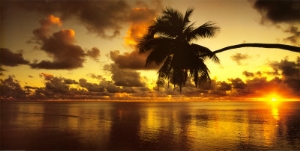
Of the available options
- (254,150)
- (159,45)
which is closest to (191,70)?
(159,45)

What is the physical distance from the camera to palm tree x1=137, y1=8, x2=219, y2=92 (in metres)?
7.82

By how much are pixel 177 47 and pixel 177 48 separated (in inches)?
2.9

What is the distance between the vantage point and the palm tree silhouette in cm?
780

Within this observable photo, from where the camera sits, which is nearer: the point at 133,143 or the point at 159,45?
the point at 159,45

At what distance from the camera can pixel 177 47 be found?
809cm

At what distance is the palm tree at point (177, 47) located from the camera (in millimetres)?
7816

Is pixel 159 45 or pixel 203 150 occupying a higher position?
pixel 159 45

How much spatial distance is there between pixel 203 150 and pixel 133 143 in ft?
15.0

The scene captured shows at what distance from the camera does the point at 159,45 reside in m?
8.57

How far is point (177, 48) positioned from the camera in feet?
26.3

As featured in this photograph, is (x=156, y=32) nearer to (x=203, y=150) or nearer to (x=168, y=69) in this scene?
(x=168, y=69)

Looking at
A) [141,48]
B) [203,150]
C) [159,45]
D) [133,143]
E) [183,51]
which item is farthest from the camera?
[133,143]

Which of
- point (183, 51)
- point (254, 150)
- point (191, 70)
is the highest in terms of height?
point (183, 51)

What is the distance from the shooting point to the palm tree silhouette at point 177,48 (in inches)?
307
